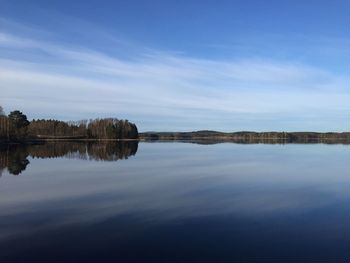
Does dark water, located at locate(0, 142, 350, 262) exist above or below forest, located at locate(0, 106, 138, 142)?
below

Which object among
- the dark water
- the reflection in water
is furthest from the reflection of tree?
the dark water

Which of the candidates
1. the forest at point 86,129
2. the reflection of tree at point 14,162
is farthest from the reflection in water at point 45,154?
the forest at point 86,129

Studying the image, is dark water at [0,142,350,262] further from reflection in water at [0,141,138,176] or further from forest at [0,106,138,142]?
forest at [0,106,138,142]

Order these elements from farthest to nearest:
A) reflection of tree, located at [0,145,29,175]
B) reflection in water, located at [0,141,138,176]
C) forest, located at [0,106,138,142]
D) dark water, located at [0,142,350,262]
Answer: forest, located at [0,106,138,142] < reflection in water, located at [0,141,138,176] < reflection of tree, located at [0,145,29,175] < dark water, located at [0,142,350,262]

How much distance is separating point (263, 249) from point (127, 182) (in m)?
12.2

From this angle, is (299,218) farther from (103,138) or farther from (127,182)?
(103,138)

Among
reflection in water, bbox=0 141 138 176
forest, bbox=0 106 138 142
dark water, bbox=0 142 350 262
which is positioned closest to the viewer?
dark water, bbox=0 142 350 262

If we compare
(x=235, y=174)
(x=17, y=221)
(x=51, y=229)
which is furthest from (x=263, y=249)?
(x=235, y=174)

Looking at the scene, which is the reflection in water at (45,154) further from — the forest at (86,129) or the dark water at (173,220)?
the forest at (86,129)

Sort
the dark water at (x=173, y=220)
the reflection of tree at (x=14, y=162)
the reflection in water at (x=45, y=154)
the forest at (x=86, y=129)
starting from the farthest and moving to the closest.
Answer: the forest at (x=86, y=129) < the reflection in water at (x=45, y=154) < the reflection of tree at (x=14, y=162) < the dark water at (x=173, y=220)

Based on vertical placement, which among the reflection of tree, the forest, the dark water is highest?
the forest

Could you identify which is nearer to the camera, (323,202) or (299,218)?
(299,218)

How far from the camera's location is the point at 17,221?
11922 mm

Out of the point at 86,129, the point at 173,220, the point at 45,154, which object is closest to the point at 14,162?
the point at 45,154
